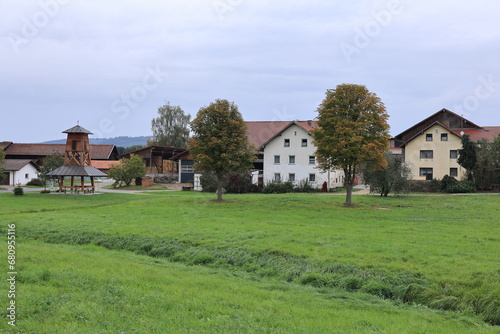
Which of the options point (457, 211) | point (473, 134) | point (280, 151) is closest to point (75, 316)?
point (457, 211)

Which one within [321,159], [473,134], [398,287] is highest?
[473,134]

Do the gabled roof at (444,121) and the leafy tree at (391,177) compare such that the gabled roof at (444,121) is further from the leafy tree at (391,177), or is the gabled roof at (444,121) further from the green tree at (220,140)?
the green tree at (220,140)

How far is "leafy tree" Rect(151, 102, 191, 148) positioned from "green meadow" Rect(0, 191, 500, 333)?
7511cm

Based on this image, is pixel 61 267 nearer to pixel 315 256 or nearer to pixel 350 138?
pixel 315 256

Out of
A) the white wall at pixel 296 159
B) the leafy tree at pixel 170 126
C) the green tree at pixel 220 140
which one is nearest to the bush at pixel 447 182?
the white wall at pixel 296 159

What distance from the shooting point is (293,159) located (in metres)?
61.7

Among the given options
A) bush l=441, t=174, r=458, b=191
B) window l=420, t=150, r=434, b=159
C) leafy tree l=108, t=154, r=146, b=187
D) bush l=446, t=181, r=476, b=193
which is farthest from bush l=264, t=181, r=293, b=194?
leafy tree l=108, t=154, r=146, b=187

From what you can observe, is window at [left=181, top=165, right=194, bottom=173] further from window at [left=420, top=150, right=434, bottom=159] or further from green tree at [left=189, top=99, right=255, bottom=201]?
green tree at [left=189, top=99, right=255, bottom=201]

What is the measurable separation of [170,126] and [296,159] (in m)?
45.0

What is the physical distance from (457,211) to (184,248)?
64.3ft

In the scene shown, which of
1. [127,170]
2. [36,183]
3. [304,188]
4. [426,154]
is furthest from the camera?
[36,183]

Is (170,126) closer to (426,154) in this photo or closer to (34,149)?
(34,149)

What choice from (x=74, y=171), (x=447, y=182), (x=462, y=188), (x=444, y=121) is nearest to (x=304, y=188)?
(x=447, y=182)

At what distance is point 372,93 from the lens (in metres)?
35.4
